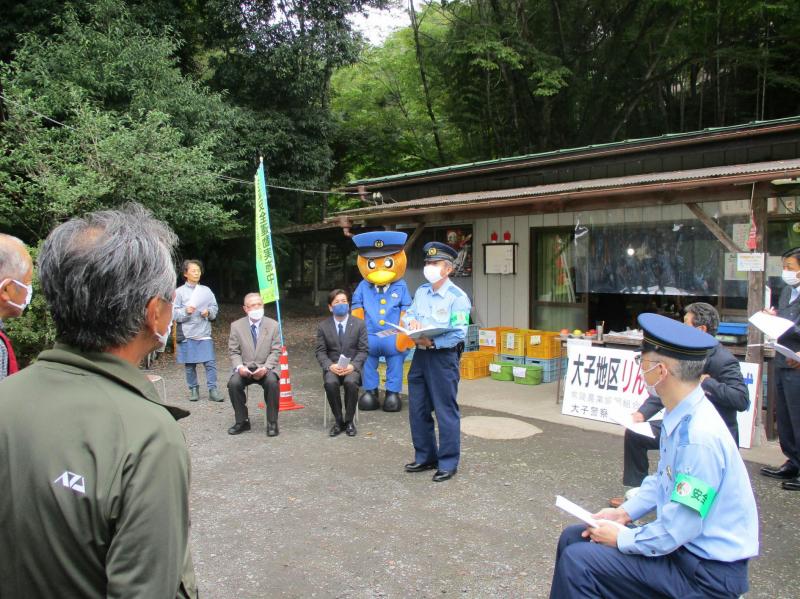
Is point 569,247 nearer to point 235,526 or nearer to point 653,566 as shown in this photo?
point 235,526

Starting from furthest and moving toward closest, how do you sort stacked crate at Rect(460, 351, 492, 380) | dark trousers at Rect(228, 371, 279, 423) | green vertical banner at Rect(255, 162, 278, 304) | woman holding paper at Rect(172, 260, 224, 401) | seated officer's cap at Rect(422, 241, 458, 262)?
stacked crate at Rect(460, 351, 492, 380) → woman holding paper at Rect(172, 260, 224, 401) → green vertical banner at Rect(255, 162, 278, 304) → dark trousers at Rect(228, 371, 279, 423) → seated officer's cap at Rect(422, 241, 458, 262)

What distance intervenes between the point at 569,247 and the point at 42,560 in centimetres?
963

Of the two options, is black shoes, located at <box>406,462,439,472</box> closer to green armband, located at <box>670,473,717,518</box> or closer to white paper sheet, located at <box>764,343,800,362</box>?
white paper sheet, located at <box>764,343,800,362</box>

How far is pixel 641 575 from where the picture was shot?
230cm

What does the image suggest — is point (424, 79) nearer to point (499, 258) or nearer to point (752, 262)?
point (499, 258)

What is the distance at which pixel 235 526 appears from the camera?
4312 mm

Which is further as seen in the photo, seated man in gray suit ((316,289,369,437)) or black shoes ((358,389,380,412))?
black shoes ((358,389,380,412))

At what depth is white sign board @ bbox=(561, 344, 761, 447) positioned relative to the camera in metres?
6.71

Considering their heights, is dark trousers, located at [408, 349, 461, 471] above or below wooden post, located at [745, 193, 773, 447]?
below

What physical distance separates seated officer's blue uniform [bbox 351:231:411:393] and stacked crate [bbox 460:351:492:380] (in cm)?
175

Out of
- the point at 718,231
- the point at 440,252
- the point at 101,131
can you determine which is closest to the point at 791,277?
the point at 718,231

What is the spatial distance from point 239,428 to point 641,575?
5232mm

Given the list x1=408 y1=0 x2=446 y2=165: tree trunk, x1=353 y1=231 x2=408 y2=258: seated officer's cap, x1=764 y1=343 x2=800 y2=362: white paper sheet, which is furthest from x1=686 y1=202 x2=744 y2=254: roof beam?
x1=408 y1=0 x2=446 y2=165: tree trunk

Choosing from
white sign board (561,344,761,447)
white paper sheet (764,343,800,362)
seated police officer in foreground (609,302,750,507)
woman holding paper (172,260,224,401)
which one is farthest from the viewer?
woman holding paper (172,260,224,401)
